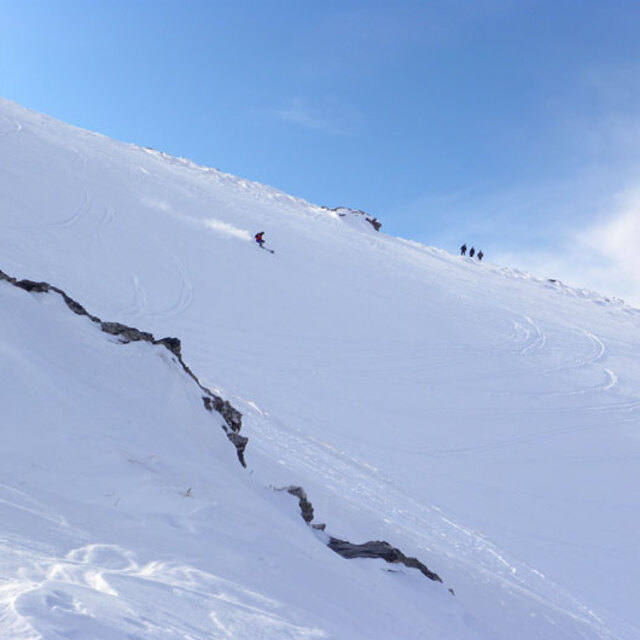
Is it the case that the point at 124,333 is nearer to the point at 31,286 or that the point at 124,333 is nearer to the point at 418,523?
the point at 31,286

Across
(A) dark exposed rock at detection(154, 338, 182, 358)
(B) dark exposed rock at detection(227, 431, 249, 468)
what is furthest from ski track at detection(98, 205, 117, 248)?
(B) dark exposed rock at detection(227, 431, 249, 468)

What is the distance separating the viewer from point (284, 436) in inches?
502

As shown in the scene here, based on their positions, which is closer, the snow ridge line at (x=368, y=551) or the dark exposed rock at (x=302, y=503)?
the snow ridge line at (x=368, y=551)

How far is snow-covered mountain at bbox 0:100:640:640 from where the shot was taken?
15.4ft

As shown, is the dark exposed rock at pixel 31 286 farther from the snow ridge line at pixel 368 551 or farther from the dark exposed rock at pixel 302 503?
the snow ridge line at pixel 368 551

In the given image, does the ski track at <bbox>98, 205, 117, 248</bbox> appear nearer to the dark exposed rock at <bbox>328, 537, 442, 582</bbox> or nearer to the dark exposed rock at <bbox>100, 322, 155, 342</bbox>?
the dark exposed rock at <bbox>100, 322, 155, 342</bbox>

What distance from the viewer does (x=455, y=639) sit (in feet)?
19.4

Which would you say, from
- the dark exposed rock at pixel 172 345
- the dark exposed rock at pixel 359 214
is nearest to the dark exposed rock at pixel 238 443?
the dark exposed rock at pixel 172 345

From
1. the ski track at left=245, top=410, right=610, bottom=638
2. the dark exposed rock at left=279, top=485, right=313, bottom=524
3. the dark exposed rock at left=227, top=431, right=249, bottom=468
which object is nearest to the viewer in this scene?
the dark exposed rock at left=279, top=485, right=313, bottom=524

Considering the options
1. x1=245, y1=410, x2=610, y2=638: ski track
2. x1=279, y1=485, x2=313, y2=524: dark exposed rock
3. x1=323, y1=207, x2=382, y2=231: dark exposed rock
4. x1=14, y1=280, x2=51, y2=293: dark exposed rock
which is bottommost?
x1=245, y1=410, x2=610, y2=638: ski track

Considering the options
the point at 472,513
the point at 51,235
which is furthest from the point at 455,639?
the point at 51,235

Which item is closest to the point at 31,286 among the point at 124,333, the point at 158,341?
the point at 124,333

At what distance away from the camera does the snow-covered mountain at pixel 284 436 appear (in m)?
4.68

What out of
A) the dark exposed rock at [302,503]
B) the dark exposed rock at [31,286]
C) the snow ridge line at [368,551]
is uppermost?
the dark exposed rock at [31,286]
